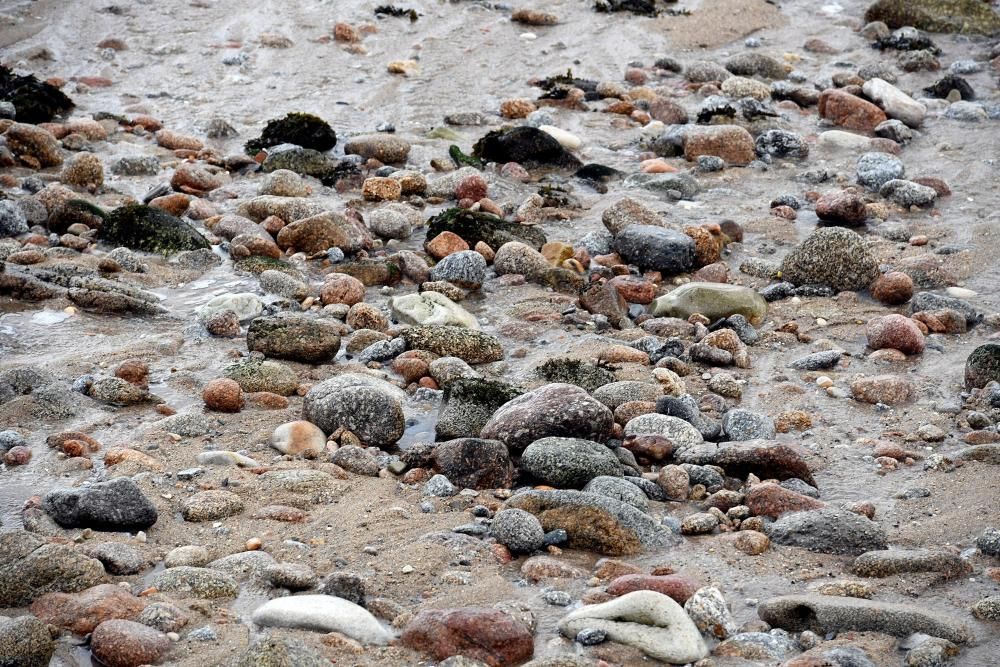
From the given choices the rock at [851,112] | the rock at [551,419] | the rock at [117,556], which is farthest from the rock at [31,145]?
the rock at [851,112]

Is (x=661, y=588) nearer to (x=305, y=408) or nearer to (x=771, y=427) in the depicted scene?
(x=771, y=427)

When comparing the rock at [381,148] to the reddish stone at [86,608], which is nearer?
the reddish stone at [86,608]

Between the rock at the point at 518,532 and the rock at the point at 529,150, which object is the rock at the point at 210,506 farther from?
the rock at the point at 529,150

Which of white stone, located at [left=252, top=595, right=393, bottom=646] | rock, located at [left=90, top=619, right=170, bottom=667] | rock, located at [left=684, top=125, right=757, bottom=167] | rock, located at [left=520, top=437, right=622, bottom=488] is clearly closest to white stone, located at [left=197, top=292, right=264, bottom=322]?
rock, located at [left=520, top=437, right=622, bottom=488]

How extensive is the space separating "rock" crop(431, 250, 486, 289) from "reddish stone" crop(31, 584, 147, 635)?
4.06 meters

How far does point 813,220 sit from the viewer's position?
28.5 feet

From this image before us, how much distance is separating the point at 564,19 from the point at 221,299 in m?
8.12

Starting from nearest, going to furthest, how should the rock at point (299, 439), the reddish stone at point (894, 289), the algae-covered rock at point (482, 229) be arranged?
the rock at point (299, 439) < the reddish stone at point (894, 289) < the algae-covered rock at point (482, 229)

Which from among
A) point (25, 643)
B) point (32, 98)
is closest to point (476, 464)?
point (25, 643)

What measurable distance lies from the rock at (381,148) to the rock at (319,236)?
1715mm

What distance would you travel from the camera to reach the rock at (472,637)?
12.1 feet

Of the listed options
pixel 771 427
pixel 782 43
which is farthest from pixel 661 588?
pixel 782 43

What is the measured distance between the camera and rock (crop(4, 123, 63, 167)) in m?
8.97

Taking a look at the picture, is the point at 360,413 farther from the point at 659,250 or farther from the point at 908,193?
the point at 908,193
